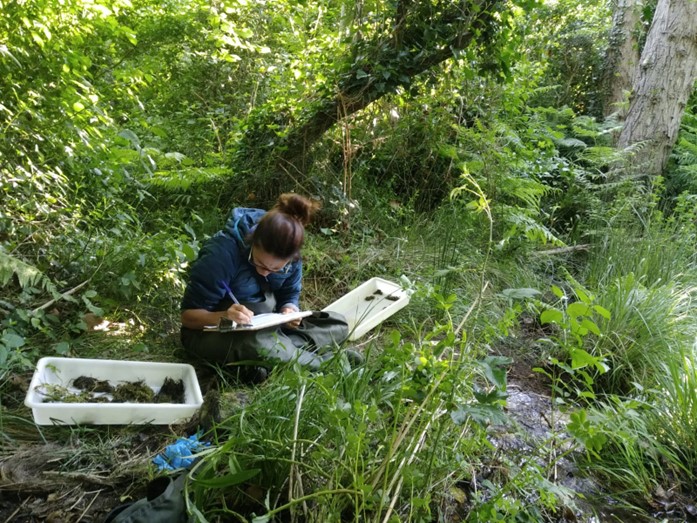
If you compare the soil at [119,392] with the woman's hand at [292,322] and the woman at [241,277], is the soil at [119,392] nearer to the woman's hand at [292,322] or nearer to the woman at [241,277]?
the woman at [241,277]

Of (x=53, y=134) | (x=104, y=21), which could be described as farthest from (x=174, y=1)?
(x=53, y=134)

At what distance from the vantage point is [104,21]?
3240mm

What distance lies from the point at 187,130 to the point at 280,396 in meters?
4.49

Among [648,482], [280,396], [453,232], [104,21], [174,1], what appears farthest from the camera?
[174,1]

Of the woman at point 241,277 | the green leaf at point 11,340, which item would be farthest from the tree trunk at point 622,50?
the green leaf at point 11,340

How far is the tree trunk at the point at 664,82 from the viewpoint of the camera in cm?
511

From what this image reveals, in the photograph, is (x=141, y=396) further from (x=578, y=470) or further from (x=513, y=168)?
(x=513, y=168)

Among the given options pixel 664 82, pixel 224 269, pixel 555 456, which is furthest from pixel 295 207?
pixel 664 82

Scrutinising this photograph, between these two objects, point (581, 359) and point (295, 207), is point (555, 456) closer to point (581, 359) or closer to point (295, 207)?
point (581, 359)

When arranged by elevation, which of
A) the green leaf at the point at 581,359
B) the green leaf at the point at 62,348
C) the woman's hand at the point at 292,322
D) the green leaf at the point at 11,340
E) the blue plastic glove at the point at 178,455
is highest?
the green leaf at the point at 581,359

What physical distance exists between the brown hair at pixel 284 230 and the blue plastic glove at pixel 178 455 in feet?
2.97

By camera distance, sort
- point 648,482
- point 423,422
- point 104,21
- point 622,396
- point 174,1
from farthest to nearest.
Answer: point 174,1, point 104,21, point 622,396, point 648,482, point 423,422

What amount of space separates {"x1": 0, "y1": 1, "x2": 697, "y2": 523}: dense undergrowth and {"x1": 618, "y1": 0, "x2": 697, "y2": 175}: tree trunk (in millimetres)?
526

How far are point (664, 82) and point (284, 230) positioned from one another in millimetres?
4896
